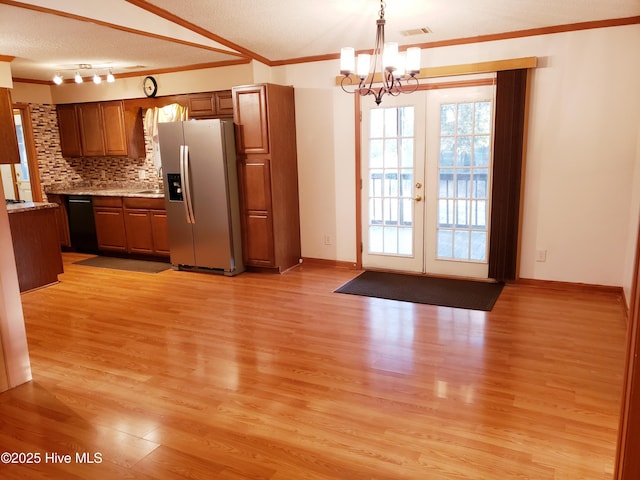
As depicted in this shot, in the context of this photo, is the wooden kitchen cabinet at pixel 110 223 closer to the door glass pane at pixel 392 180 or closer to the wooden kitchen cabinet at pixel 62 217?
the wooden kitchen cabinet at pixel 62 217

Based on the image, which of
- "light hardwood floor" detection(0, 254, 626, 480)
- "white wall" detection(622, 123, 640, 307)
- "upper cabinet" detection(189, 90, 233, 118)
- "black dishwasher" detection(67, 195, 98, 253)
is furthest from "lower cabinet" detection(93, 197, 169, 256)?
"white wall" detection(622, 123, 640, 307)

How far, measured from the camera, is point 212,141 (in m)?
5.10

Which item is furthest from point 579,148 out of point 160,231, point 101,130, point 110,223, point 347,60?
point 101,130

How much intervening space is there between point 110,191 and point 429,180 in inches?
166

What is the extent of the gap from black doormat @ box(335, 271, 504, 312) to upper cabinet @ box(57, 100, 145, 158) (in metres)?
3.72

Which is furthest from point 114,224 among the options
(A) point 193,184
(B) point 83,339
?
(B) point 83,339

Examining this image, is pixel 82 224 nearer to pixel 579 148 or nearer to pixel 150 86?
pixel 150 86

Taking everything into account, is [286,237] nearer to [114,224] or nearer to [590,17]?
[114,224]

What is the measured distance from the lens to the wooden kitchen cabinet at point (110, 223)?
624cm

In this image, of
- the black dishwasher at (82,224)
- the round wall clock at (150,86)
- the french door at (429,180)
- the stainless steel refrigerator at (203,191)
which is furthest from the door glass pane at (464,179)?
the black dishwasher at (82,224)

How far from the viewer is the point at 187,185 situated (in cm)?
529

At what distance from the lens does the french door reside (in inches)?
186

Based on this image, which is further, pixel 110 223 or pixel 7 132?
pixel 110 223

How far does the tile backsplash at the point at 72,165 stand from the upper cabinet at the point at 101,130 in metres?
0.12
